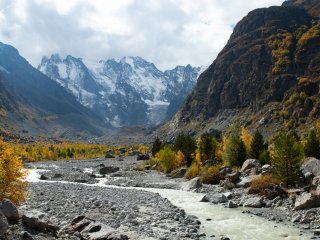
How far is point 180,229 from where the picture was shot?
34719mm

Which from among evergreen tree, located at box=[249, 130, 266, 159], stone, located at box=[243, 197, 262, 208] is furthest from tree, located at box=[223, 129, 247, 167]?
stone, located at box=[243, 197, 262, 208]

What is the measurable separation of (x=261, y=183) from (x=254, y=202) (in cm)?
814

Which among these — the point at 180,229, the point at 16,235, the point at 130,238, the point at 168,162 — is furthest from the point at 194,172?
the point at 16,235

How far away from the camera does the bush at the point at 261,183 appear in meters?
54.1

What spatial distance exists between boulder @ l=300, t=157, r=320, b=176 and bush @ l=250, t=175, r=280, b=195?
513cm

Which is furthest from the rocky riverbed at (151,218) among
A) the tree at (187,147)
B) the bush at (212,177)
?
the tree at (187,147)

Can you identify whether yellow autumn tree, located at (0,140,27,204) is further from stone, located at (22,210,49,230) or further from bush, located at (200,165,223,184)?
bush, located at (200,165,223,184)

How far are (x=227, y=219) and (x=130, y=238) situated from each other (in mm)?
14207

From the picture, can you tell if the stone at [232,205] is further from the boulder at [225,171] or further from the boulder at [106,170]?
the boulder at [106,170]

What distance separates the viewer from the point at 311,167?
57.6m

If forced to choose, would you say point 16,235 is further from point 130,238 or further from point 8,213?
point 130,238

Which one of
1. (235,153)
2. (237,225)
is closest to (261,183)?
(237,225)

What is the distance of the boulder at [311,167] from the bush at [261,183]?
5.13m

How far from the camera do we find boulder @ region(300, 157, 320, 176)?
55.9m
